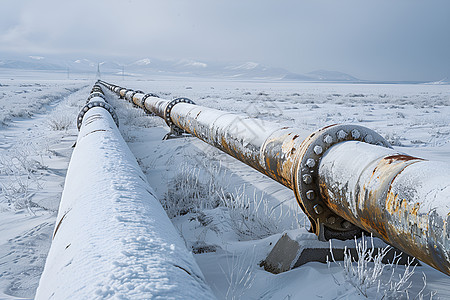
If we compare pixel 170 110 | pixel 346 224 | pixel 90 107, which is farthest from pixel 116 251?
pixel 170 110

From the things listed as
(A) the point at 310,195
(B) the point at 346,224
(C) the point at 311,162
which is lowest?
(B) the point at 346,224

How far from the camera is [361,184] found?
5.56 ft

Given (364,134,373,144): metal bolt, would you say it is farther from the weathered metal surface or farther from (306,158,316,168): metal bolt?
(306,158,316,168): metal bolt

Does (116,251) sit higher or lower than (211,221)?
higher

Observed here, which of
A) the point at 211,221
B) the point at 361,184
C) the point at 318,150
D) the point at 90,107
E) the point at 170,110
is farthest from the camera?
the point at 170,110

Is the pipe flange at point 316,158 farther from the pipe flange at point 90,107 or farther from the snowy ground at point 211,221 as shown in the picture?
the pipe flange at point 90,107

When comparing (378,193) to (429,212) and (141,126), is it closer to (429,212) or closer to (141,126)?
(429,212)

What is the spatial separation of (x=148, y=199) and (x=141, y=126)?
8.67m

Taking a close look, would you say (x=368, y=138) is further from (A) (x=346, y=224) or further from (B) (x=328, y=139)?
(A) (x=346, y=224)

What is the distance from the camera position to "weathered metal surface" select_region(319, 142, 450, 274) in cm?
128

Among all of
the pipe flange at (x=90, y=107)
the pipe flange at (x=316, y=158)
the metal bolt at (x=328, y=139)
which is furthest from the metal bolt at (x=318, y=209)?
the pipe flange at (x=90, y=107)

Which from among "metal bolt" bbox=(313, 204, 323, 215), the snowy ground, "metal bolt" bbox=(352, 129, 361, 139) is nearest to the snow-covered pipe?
the snowy ground

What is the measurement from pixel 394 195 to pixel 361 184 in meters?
0.24

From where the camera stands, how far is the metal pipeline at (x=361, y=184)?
131 cm
